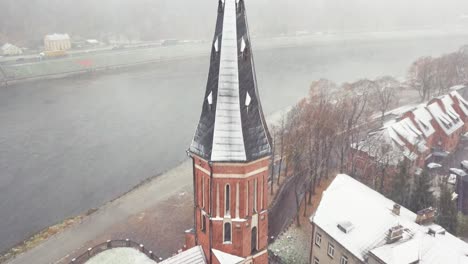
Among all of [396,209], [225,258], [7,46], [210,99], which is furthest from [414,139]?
[7,46]

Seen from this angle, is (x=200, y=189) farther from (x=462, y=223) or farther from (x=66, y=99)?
(x=66, y=99)

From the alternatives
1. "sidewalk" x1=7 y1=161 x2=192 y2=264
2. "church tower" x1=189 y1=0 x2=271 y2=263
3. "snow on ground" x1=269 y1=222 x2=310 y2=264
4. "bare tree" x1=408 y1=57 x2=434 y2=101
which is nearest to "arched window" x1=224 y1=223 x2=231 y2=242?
"church tower" x1=189 y1=0 x2=271 y2=263

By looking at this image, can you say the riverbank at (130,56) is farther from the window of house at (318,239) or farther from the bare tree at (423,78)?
the window of house at (318,239)

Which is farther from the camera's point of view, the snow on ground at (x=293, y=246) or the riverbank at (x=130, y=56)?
the riverbank at (x=130, y=56)

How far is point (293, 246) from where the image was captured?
33156 mm

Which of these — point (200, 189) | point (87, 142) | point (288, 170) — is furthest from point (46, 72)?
point (200, 189)

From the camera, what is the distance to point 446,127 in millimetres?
49875

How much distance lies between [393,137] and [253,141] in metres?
29.5

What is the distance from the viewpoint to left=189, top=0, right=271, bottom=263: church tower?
54.0 ft

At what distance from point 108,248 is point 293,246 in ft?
45.2

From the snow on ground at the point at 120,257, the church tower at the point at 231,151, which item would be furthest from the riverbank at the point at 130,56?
the church tower at the point at 231,151

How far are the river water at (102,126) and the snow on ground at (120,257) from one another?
41.9 feet

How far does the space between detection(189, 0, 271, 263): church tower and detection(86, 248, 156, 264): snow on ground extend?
1207 centimetres

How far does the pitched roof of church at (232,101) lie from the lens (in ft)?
53.7
